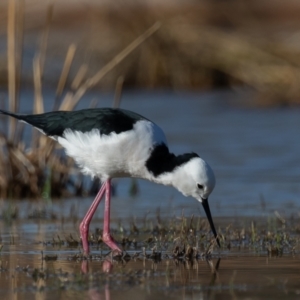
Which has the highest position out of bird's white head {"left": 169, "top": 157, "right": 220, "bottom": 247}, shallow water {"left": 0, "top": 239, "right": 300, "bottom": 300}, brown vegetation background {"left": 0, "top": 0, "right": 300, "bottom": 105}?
brown vegetation background {"left": 0, "top": 0, "right": 300, "bottom": 105}

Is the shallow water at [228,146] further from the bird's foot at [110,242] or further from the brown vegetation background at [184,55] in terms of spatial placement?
the bird's foot at [110,242]

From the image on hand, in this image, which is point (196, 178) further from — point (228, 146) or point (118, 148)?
point (228, 146)

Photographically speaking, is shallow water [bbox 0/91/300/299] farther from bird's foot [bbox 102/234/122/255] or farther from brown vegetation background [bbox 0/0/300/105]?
brown vegetation background [bbox 0/0/300/105]

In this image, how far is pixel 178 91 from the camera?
1983 cm

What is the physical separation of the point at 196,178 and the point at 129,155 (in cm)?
56

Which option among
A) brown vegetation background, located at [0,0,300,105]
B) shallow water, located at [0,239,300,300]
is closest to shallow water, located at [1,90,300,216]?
brown vegetation background, located at [0,0,300,105]

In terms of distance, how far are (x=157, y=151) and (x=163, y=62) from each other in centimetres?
1194

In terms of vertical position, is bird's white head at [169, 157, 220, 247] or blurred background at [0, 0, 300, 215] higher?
blurred background at [0, 0, 300, 215]

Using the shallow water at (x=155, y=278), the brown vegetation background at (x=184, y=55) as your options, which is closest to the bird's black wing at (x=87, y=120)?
the shallow water at (x=155, y=278)

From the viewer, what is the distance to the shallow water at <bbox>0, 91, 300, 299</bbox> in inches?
231

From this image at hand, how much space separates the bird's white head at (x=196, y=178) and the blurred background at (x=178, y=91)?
2181 mm

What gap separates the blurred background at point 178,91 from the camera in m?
10.4

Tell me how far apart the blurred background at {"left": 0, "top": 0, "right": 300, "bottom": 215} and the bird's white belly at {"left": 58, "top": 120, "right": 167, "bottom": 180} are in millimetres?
2168

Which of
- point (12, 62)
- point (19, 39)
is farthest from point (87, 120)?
point (19, 39)
